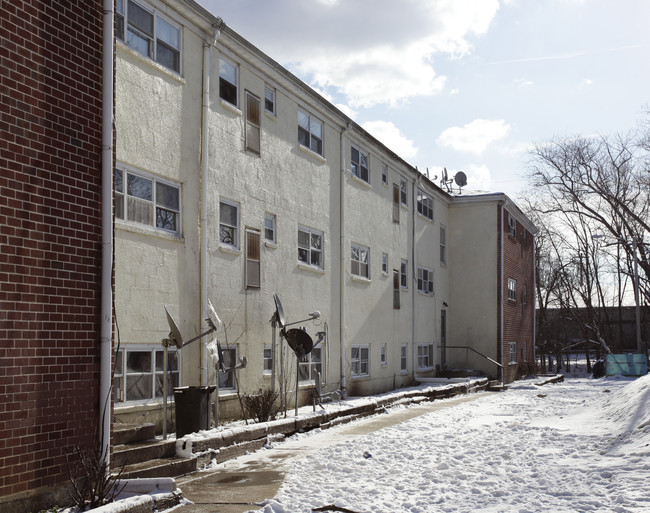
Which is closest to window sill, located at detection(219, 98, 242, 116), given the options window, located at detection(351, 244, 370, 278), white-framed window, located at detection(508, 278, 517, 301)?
window, located at detection(351, 244, 370, 278)

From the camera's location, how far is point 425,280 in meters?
29.1

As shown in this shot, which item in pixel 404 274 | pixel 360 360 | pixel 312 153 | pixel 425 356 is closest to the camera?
pixel 312 153

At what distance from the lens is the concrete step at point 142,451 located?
9.41 m

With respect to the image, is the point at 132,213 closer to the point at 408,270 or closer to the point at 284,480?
the point at 284,480

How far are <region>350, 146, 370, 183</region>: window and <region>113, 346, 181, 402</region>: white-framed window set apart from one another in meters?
11.2

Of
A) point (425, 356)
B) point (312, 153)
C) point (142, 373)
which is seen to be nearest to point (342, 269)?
point (312, 153)

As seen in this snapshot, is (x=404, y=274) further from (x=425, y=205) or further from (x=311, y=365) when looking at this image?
(x=311, y=365)

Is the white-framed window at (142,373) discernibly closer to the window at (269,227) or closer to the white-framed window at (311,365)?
the window at (269,227)

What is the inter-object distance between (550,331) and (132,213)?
63.6 metres

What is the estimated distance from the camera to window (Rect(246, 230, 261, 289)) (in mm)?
15602

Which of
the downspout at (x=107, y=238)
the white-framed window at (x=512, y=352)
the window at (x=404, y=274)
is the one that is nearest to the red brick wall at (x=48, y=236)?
the downspout at (x=107, y=238)

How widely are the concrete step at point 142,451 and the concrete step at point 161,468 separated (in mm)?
76

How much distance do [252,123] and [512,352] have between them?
877 inches

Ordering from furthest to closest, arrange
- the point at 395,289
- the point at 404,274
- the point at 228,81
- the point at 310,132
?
1. the point at 404,274
2. the point at 395,289
3. the point at 310,132
4. the point at 228,81
